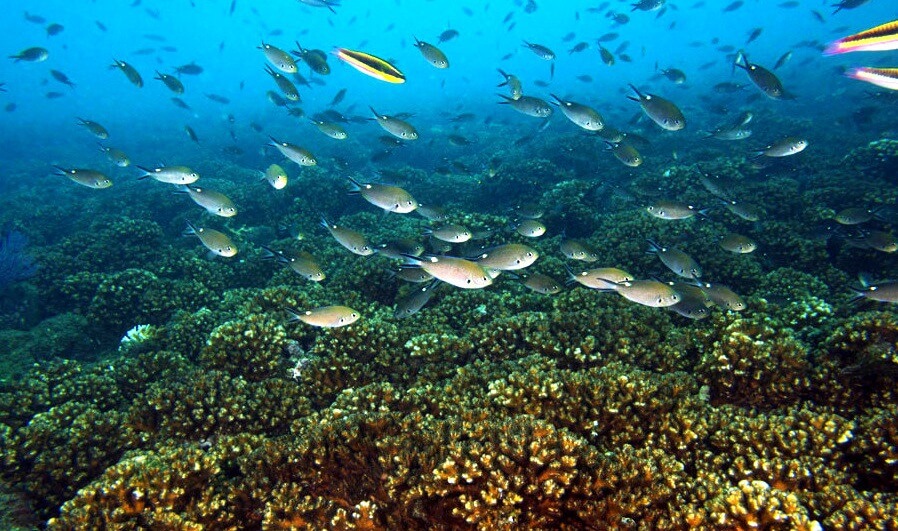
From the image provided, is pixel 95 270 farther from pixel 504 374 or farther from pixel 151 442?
pixel 504 374

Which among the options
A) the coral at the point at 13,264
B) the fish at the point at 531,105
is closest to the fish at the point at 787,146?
Answer: the fish at the point at 531,105

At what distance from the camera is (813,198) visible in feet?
35.7

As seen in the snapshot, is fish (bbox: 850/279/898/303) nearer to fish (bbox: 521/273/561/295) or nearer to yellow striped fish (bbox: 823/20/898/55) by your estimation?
fish (bbox: 521/273/561/295)

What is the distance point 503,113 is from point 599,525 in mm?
41809

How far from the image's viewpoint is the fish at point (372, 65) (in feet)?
21.1

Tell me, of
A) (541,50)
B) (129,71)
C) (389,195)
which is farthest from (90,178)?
(541,50)

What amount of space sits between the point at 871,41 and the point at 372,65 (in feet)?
19.2

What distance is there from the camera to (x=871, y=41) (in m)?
2.56

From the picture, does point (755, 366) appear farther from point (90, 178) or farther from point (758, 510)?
point (90, 178)

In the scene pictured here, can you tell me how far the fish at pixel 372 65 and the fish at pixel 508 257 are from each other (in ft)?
10.1

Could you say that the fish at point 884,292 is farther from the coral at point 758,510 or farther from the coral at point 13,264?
the coral at point 13,264

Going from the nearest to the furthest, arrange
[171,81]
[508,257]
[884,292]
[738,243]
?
[884,292] → [508,257] → [738,243] → [171,81]

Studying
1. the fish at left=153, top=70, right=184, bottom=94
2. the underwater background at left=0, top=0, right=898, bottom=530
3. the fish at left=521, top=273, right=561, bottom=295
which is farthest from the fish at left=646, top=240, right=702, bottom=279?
the fish at left=153, top=70, right=184, bottom=94

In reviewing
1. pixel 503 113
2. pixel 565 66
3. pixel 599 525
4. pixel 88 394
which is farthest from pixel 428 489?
pixel 565 66
